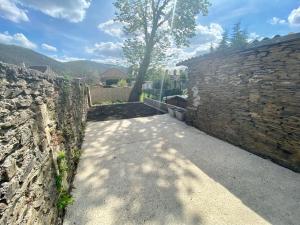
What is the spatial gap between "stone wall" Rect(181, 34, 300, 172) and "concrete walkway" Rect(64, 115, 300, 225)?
1.38 ft

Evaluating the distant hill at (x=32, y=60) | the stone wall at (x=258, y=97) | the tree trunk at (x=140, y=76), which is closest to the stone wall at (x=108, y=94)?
the tree trunk at (x=140, y=76)

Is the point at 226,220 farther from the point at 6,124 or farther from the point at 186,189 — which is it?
the point at 6,124

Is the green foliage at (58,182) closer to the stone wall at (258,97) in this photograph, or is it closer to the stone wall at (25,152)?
the stone wall at (25,152)

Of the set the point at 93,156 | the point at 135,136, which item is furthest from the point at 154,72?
the point at 93,156

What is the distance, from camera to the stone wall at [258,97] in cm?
360

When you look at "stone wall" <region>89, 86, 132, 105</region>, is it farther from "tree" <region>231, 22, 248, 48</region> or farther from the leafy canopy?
"tree" <region>231, 22, 248, 48</region>

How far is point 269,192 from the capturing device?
9.51 feet

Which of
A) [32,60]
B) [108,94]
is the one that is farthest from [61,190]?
[32,60]

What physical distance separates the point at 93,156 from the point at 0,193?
3.62 metres

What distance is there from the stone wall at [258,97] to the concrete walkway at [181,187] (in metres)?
0.42

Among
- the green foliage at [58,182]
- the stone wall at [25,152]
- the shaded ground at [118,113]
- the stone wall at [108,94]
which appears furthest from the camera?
the stone wall at [108,94]

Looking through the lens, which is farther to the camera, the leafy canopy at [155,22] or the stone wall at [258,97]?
the leafy canopy at [155,22]

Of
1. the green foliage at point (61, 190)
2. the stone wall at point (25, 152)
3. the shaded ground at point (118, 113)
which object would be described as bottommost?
the shaded ground at point (118, 113)

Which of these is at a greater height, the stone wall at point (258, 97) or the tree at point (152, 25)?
the tree at point (152, 25)
